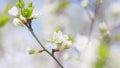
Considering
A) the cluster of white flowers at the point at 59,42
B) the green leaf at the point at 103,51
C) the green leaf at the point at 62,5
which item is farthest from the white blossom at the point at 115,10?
the cluster of white flowers at the point at 59,42

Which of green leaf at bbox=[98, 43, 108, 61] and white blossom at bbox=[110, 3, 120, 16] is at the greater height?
white blossom at bbox=[110, 3, 120, 16]

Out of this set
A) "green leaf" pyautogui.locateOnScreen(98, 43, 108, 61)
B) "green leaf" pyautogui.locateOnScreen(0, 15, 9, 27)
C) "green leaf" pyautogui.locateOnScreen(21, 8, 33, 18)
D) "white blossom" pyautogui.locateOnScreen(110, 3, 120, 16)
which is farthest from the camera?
"white blossom" pyautogui.locateOnScreen(110, 3, 120, 16)

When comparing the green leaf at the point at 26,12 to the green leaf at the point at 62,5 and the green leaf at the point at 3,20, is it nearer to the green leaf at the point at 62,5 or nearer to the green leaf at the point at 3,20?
the green leaf at the point at 3,20

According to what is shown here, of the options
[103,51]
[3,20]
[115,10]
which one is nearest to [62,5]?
[115,10]

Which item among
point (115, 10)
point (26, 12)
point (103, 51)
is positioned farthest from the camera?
point (115, 10)

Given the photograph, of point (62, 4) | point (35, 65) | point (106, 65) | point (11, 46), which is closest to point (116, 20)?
point (62, 4)

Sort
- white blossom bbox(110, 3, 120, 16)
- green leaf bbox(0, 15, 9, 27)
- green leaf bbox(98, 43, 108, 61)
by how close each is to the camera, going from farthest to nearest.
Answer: white blossom bbox(110, 3, 120, 16)
green leaf bbox(0, 15, 9, 27)
green leaf bbox(98, 43, 108, 61)

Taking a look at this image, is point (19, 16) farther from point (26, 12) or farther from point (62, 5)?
point (62, 5)

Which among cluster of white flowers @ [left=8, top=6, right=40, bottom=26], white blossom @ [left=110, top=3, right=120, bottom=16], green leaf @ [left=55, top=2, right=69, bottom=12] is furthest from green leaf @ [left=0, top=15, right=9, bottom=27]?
cluster of white flowers @ [left=8, top=6, right=40, bottom=26]

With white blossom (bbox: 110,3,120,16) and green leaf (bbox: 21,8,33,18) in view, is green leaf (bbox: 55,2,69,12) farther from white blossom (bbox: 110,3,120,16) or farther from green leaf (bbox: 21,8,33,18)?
green leaf (bbox: 21,8,33,18)

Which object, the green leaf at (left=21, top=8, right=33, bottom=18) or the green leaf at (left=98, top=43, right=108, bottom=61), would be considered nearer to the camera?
the green leaf at (left=21, top=8, right=33, bottom=18)

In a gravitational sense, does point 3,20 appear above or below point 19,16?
below
